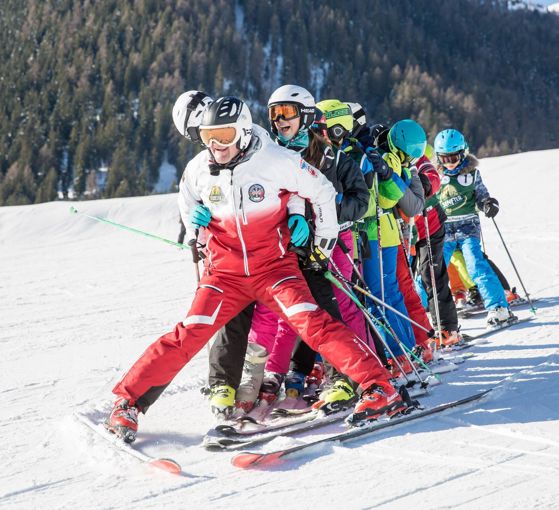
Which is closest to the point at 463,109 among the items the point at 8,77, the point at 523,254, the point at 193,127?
the point at 8,77

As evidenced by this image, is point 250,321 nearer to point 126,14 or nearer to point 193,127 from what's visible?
point 193,127

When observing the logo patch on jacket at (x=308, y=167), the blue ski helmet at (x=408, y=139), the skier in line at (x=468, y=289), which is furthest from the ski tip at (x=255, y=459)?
the skier in line at (x=468, y=289)

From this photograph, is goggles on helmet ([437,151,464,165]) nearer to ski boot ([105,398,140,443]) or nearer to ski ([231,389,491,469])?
ski ([231,389,491,469])

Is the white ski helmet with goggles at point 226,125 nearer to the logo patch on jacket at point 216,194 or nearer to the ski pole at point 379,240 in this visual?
the logo patch on jacket at point 216,194

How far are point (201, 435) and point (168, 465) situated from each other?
643mm

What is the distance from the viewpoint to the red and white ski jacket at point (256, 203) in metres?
3.87

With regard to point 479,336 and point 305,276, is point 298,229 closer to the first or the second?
point 305,276

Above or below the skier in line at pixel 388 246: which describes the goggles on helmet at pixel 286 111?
above

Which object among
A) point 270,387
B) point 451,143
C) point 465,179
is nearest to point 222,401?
point 270,387

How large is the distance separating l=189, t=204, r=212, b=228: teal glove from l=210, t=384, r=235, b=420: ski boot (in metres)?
0.95

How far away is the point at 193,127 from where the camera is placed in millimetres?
4750

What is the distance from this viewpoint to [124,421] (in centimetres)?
373

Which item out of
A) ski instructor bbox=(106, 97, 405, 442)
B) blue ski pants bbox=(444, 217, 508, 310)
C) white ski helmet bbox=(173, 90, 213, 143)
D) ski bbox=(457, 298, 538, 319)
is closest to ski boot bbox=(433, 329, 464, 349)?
blue ski pants bbox=(444, 217, 508, 310)

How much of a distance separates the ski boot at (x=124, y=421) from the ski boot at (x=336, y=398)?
1014mm
